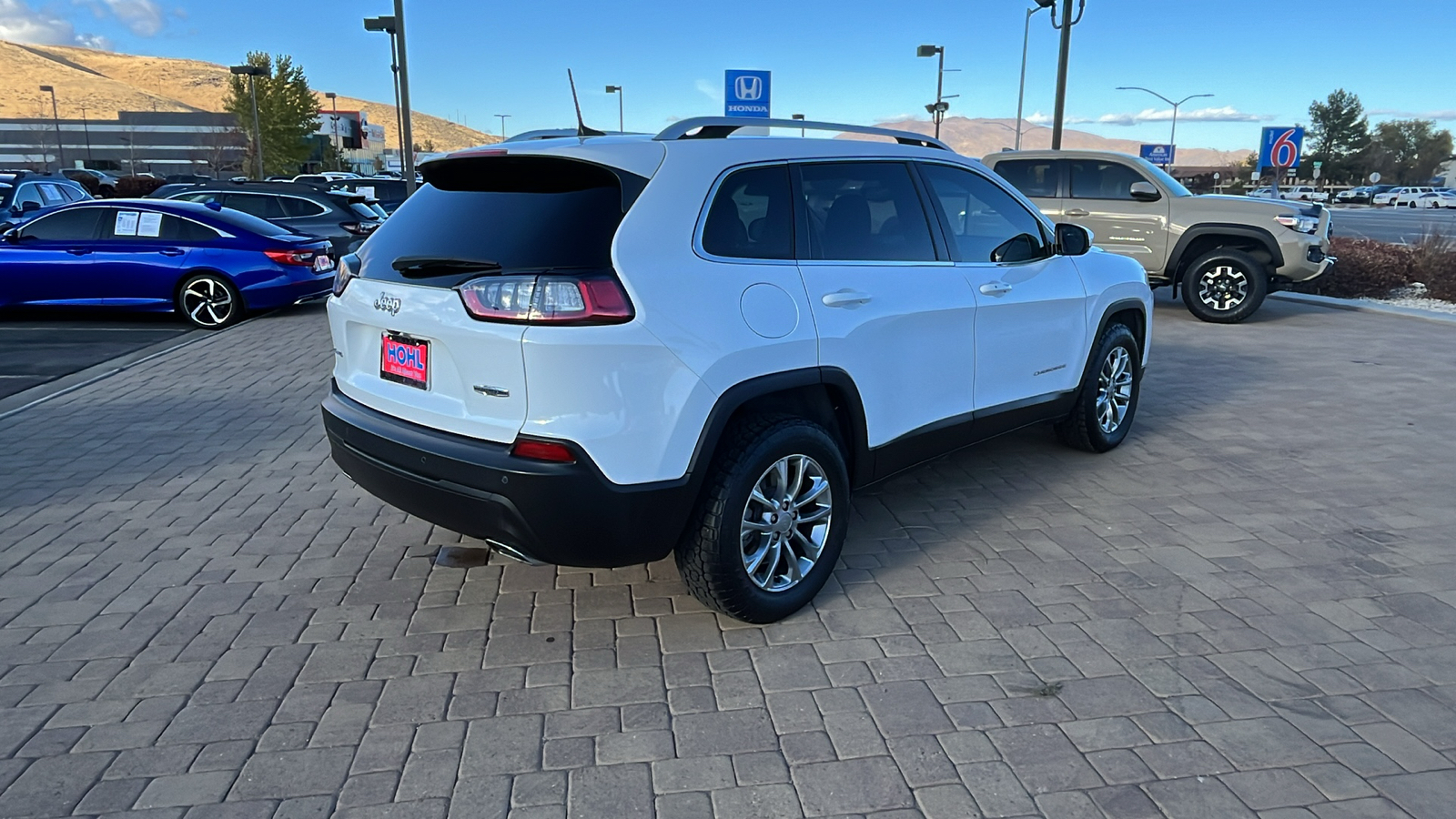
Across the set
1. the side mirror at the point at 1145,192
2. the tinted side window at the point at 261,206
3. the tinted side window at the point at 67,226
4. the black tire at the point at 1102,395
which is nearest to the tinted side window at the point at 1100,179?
the side mirror at the point at 1145,192

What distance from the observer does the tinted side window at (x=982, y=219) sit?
181 inches

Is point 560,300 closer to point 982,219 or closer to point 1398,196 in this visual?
point 982,219

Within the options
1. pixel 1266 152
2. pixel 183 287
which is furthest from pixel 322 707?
pixel 1266 152

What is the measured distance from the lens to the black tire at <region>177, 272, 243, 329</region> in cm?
1112

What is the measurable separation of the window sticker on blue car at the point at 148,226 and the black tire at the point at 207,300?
63cm

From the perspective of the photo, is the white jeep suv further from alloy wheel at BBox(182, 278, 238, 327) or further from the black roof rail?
alloy wheel at BBox(182, 278, 238, 327)

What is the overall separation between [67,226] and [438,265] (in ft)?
32.9

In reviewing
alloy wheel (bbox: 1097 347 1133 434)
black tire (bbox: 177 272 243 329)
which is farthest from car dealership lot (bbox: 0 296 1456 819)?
black tire (bbox: 177 272 243 329)

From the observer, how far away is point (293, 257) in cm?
1162

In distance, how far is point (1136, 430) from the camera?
6.74 meters

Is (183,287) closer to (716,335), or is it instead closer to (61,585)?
(61,585)

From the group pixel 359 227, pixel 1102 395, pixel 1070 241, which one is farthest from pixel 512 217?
pixel 359 227

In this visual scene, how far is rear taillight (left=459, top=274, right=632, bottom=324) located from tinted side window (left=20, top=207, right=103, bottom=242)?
10.2m

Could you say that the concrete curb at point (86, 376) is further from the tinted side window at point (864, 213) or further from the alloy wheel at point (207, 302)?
the tinted side window at point (864, 213)
